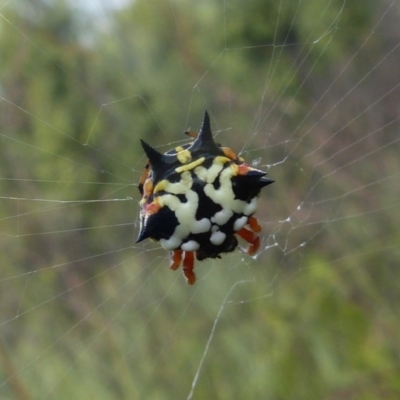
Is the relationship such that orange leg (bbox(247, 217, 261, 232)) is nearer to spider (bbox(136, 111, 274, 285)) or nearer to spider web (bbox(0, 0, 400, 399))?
spider (bbox(136, 111, 274, 285))

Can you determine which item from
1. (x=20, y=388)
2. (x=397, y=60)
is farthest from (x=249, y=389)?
(x=397, y=60)

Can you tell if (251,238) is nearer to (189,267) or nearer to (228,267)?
(189,267)

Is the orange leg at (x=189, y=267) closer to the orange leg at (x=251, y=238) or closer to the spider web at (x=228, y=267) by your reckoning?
the orange leg at (x=251, y=238)

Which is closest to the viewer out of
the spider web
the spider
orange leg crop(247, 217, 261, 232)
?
the spider

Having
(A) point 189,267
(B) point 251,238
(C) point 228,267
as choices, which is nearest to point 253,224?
(B) point 251,238

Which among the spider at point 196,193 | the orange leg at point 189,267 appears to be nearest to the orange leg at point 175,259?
the orange leg at point 189,267

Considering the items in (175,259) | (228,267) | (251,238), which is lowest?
(228,267)

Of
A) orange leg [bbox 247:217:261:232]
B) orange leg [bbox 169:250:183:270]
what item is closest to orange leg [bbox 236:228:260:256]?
orange leg [bbox 247:217:261:232]
